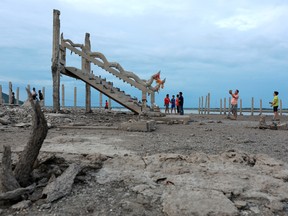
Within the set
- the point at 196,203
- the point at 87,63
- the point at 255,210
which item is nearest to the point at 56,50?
the point at 87,63

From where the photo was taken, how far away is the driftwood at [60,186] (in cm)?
392

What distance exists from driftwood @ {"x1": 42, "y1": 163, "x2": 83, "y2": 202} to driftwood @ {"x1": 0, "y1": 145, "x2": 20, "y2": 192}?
15.3 inches

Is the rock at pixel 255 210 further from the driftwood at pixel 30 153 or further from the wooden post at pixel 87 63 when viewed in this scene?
the wooden post at pixel 87 63

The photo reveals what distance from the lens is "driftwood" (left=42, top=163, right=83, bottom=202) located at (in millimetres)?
3924

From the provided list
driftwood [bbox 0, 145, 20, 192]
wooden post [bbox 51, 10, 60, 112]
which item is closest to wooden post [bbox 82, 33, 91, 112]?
wooden post [bbox 51, 10, 60, 112]

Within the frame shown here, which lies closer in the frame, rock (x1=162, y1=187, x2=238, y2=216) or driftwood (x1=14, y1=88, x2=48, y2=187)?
rock (x1=162, y1=187, x2=238, y2=216)

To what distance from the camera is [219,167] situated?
16.7 ft

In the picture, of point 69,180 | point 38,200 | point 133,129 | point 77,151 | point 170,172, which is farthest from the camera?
point 133,129

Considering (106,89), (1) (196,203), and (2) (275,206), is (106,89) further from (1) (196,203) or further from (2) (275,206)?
(2) (275,206)

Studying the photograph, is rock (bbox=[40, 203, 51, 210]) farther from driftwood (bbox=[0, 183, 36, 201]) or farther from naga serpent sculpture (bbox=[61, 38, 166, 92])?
naga serpent sculpture (bbox=[61, 38, 166, 92])

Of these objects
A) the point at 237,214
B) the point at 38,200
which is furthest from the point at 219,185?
the point at 38,200

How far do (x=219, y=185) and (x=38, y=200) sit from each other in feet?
7.59

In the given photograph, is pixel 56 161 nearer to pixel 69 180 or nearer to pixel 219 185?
pixel 69 180

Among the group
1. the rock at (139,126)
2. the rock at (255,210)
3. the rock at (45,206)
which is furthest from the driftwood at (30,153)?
the rock at (139,126)
